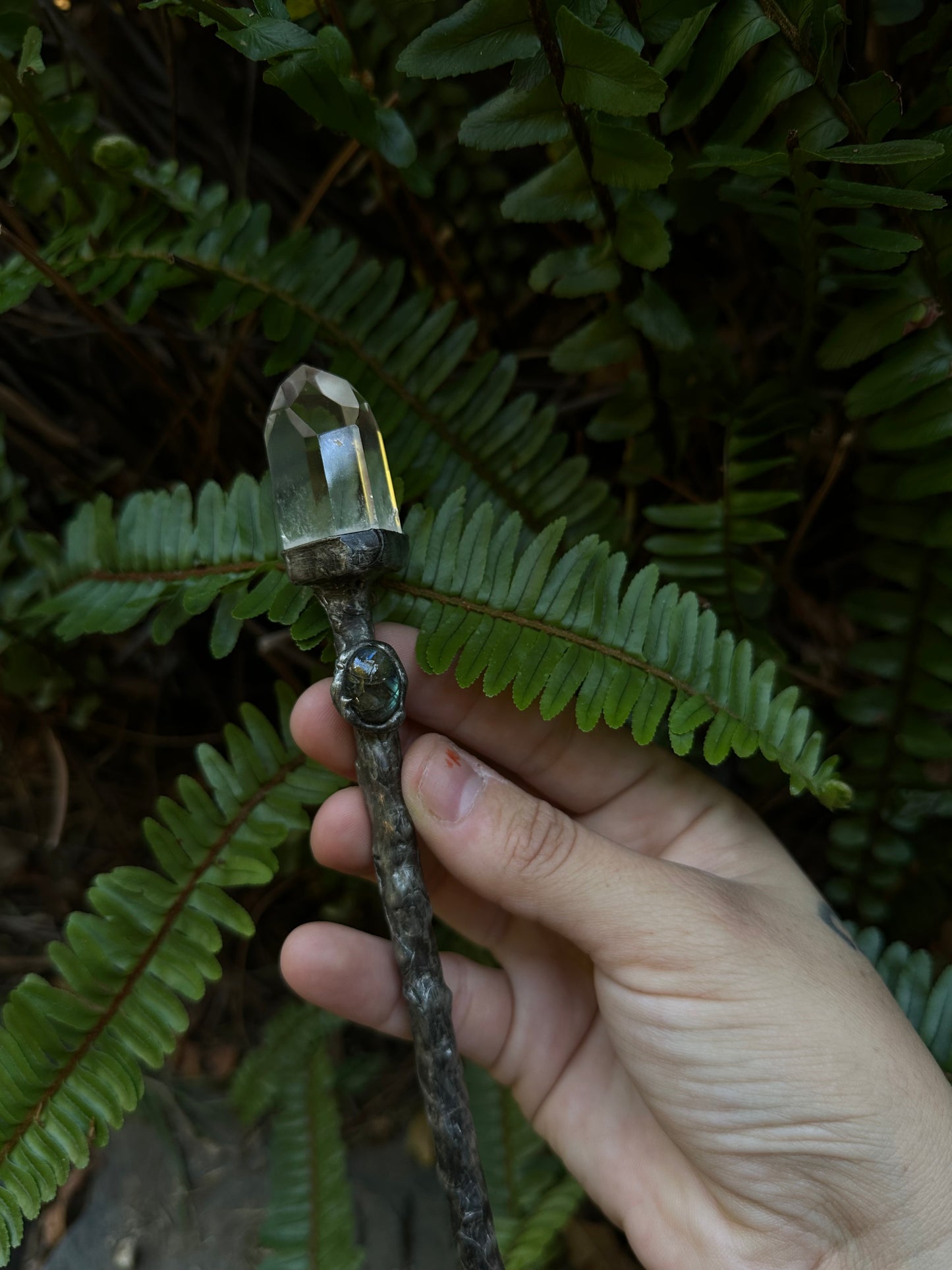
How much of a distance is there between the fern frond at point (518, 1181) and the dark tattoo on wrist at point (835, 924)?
773mm

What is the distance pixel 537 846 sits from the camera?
1.45m

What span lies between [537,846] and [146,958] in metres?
0.74

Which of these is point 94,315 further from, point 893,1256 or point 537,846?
point 893,1256

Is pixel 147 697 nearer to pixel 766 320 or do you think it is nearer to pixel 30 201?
pixel 30 201

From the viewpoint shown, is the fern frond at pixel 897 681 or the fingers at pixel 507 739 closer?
the fingers at pixel 507 739

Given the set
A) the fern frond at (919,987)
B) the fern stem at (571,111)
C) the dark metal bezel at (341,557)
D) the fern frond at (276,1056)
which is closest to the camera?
the fern stem at (571,111)

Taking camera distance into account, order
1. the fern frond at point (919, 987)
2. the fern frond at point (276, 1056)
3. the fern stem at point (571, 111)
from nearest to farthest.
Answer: the fern stem at point (571, 111) → the fern frond at point (919, 987) → the fern frond at point (276, 1056)

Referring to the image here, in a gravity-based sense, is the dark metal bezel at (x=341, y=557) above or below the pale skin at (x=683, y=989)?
above

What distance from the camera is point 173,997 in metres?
1.57

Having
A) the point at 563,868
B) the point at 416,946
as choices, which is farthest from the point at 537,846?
the point at 416,946

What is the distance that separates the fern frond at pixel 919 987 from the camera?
1628mm

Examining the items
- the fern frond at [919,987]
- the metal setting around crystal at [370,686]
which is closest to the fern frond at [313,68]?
the metal setting around crystal at [370,686]

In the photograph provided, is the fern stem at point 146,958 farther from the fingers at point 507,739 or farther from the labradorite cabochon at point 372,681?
the labradorite cabochon at point 372,681

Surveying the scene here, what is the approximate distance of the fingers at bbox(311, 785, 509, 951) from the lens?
170cm
